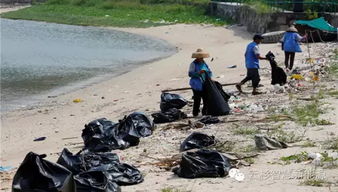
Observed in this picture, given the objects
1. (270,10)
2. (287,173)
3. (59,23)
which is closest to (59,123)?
(287,173)

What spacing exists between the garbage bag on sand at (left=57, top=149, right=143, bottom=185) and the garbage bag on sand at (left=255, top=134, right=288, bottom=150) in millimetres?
1922

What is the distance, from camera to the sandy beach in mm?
7582

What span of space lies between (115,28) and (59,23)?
8.50 metres

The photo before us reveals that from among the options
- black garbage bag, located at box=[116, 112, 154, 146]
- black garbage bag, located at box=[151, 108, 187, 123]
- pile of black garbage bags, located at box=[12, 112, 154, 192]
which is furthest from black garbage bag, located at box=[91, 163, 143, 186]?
black garbage bag, located at box=[151, 108, 187, 123]

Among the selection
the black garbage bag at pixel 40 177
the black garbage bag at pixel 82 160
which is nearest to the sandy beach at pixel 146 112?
the black garbage bag at pixel 82 160

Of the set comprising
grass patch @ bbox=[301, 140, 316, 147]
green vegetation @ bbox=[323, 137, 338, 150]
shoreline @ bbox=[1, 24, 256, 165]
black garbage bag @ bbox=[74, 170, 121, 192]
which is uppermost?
black garbage bag @ bbox=[74, 170, 121, 192]

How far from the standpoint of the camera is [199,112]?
12.3 meters

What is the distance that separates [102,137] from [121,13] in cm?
4300

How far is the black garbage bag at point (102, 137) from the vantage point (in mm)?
10016

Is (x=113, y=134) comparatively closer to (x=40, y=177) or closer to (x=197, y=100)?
(x=197, y=100)

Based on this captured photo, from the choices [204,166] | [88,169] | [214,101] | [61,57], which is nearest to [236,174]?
[204,166]

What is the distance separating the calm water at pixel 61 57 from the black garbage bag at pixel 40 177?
10368mm

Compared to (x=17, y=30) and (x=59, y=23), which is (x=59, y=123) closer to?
(x=17, y=30)

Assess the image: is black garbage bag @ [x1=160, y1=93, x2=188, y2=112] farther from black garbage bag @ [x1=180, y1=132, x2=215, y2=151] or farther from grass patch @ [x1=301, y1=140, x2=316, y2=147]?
grass patch @ [x1=301, y1=140, x2=316, y2=147]
